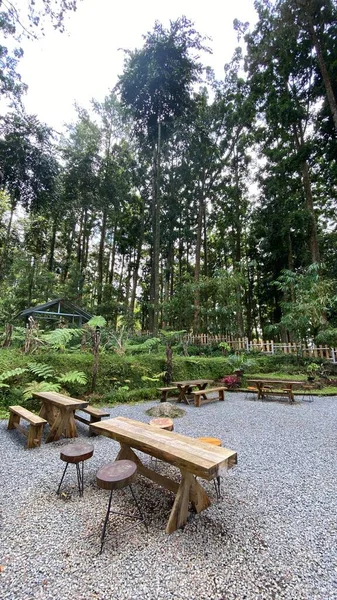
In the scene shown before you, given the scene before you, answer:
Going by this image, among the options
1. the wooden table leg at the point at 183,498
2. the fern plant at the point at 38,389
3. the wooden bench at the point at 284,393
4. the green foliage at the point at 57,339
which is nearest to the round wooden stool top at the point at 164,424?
the wooden table leg at the point at 183,498

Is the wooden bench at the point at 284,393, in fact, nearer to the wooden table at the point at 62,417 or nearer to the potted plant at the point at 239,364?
the potted plant at the point at 239,364

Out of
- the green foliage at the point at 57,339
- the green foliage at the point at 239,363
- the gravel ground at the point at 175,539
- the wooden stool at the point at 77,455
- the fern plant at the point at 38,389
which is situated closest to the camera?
the gravel ground at the point at 175,539

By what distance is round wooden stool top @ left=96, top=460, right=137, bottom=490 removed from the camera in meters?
1.70

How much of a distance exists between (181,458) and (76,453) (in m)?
1.05

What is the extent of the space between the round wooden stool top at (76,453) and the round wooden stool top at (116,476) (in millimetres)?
459

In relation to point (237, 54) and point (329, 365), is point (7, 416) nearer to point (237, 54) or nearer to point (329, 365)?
point (329, 365)

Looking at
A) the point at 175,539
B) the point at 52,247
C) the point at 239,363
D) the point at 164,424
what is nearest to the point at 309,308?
the point at 239,363

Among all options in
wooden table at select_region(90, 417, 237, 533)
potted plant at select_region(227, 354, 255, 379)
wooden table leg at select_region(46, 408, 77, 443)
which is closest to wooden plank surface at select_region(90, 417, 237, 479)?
wooden table at select_region(90, 417, 237, 533)

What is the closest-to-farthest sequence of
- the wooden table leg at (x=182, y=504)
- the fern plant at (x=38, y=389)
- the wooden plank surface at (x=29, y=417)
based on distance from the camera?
the wooden table leg at (x=182, y=504) < the wooden plank surface at (x=29, y=417) < the fern plant at (x=38, y=389)

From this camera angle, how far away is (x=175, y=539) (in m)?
1.77

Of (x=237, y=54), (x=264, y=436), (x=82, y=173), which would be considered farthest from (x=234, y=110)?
(x=264, y=436)

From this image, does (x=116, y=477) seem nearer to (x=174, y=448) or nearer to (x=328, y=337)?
(x=174, y=448)

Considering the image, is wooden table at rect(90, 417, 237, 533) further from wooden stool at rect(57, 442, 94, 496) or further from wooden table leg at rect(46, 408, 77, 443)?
wooden table leg at rect(46, 408, 77, 443)

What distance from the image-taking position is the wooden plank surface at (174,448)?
1705 millimetres
